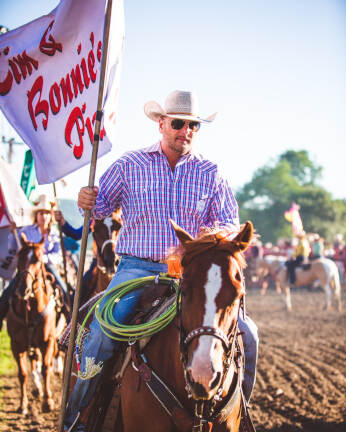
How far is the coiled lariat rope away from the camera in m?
3.28

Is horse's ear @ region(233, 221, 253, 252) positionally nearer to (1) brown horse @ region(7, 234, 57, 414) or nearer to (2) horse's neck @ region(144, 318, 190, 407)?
(2) horse's neck @ region(144, 318, 190, 407)

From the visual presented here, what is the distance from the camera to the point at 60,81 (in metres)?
4.30

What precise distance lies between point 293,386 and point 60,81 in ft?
23.0

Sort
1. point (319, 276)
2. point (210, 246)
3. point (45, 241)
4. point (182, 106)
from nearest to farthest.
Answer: point (210, 246)
point (182, 106)
point (45, 241)
point (319, 276)

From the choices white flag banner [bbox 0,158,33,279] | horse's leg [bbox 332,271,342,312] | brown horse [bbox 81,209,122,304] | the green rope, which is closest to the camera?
the green rope

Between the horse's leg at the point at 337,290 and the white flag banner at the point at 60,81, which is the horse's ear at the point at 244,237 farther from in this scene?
the horse's leg at the point at 337,290

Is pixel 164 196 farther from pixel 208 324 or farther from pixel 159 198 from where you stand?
pixel 208 324

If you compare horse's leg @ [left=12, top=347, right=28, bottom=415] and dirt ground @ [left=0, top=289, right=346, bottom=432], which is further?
horse's leg @ [left=12, top=347, right=28, bottom=415]

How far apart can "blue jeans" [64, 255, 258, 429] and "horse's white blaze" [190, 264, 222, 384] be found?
109 centimetres

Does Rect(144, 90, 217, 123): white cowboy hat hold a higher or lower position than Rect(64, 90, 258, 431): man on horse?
higher

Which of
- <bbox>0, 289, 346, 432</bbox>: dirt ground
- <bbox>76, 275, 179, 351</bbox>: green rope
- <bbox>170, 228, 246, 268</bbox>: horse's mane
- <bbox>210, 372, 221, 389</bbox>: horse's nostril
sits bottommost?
<bbox>0, 289, 346, 432</bbox>: dirt ground

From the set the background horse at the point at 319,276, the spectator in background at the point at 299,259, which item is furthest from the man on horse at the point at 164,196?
the spectator in background at the point at 299,259

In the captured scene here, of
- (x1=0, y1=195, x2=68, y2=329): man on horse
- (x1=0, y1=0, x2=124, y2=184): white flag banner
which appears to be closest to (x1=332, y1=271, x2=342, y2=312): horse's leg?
(x1=0, y1=195, x2=68, y2=329): man on horse

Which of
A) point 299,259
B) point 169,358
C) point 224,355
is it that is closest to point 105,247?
point 169,358
